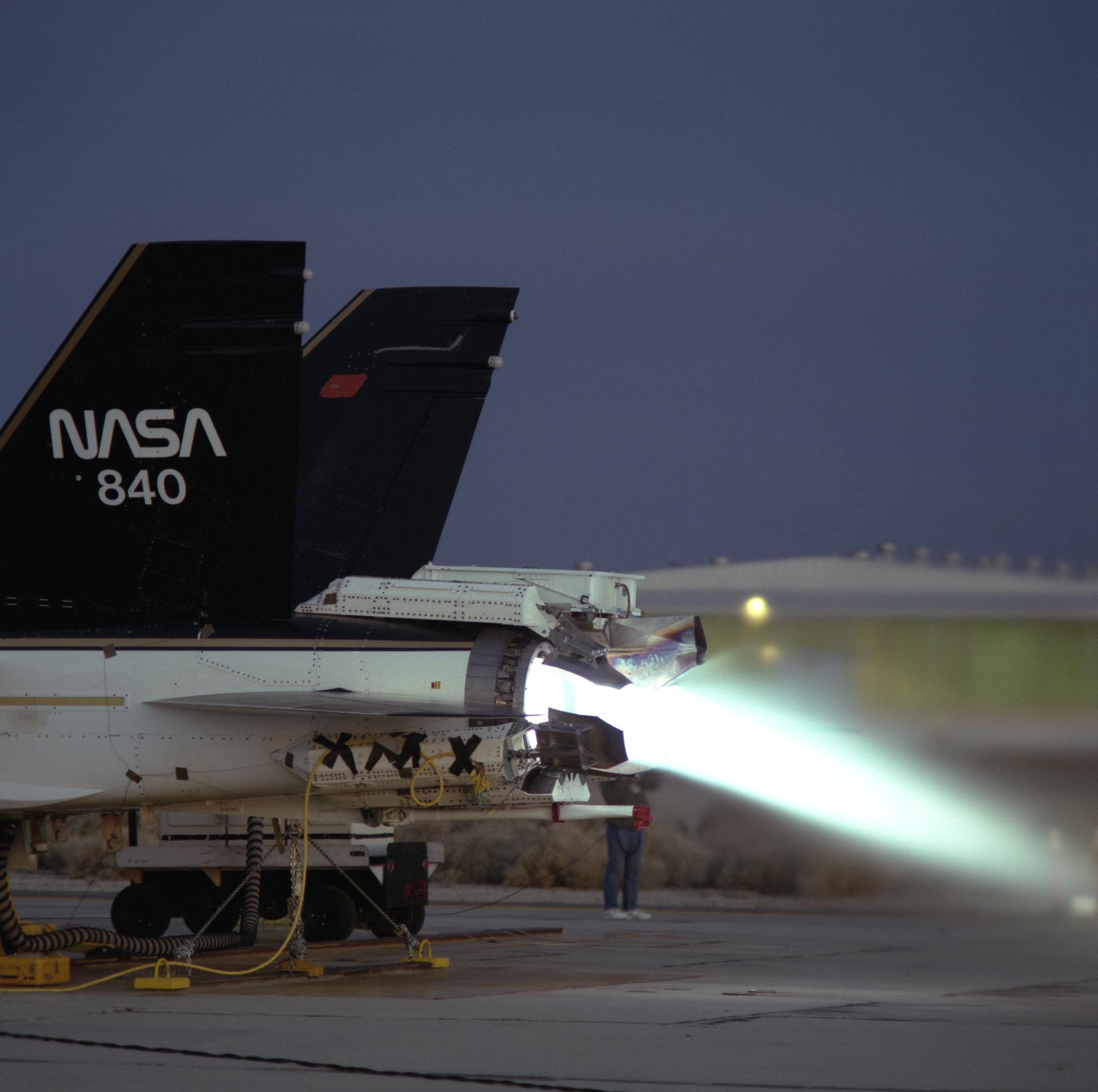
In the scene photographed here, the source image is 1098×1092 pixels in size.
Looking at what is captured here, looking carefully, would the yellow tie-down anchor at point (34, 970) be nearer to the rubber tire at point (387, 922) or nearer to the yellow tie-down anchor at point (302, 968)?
the yellow tie-down anchor at point (302, 968)

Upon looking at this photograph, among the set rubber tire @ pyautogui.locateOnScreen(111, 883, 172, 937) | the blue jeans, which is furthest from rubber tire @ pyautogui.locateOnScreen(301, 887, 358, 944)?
the blue jeans

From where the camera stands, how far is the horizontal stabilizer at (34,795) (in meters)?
13.5

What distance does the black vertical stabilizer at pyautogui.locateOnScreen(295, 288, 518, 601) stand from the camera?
16.9 meters

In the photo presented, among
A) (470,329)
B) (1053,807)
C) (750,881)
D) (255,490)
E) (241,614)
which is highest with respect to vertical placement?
(470,329)

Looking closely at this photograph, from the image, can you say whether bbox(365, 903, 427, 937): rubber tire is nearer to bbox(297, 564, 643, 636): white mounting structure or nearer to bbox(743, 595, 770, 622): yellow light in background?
bbox(297, 564, 643, 636): white mounting structure

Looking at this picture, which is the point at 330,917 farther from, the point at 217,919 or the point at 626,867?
the point at 626,867

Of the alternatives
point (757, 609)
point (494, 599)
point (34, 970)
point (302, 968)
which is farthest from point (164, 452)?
point (757, 609)

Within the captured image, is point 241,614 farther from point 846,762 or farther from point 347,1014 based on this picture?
point 846,762

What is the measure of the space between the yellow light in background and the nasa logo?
471 cm

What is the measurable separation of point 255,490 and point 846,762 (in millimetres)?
5707

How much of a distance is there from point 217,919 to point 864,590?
8.51 m

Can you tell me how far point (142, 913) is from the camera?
1719cm

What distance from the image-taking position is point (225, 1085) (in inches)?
302

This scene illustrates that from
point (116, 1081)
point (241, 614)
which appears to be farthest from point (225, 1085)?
point (241, 614)
